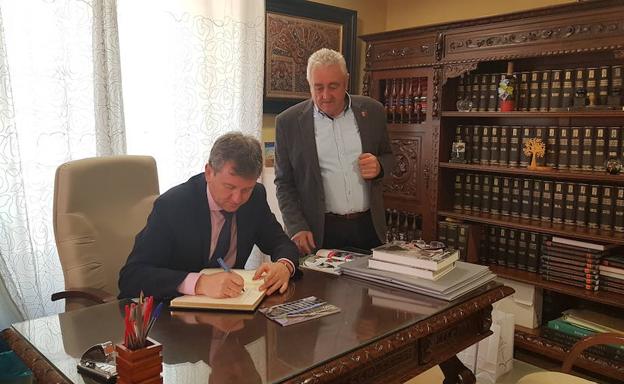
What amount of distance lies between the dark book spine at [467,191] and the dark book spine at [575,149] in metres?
0.62

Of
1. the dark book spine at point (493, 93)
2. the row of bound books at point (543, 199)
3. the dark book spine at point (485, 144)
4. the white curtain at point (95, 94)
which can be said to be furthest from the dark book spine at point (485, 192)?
the white curtain at point (95, 94)

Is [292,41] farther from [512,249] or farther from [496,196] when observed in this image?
[512,249]

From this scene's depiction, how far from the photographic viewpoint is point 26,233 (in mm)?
2439

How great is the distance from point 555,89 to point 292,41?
1.64m

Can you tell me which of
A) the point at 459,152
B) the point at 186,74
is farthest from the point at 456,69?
the point at 186,74

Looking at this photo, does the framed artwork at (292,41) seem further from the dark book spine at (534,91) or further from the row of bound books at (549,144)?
the dark book spine at (534,91)

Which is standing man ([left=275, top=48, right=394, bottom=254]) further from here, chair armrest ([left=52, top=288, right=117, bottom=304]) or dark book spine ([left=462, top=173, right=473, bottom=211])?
dark book spine ([left=462, top=173, right=473, bottom=211])

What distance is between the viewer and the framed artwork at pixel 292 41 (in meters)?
3.48

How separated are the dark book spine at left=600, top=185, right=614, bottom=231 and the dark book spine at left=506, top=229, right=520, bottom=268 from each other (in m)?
0.49

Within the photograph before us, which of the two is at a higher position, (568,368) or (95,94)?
(95,94)

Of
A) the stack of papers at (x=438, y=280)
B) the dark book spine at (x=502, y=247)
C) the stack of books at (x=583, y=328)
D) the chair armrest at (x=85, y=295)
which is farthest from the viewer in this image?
the dark book spine at (x=502, y=247)

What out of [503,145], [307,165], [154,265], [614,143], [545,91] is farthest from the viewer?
[503,145]

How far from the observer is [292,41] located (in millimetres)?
3578

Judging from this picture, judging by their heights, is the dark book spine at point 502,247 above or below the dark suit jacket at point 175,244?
below
